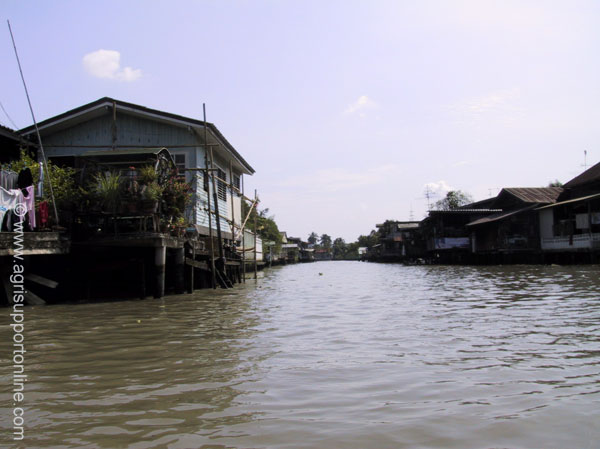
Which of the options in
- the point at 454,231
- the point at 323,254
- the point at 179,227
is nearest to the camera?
the point at 179,227

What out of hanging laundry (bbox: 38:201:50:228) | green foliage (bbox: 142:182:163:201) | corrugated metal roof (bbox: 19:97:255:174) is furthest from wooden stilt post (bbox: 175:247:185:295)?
corrugated metal roof (bbox: 19:97:255:174)

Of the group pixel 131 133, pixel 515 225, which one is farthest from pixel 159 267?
pixel 515 225

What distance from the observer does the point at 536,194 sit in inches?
1409

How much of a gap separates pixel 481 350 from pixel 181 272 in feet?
29.2

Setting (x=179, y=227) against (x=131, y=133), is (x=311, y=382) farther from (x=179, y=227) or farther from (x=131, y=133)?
(x=131, y=133)

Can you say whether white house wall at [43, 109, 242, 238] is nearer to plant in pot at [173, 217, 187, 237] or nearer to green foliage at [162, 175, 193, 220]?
plant in pot at [173, 217, 187, 237]

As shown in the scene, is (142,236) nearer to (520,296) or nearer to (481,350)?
(481,350)

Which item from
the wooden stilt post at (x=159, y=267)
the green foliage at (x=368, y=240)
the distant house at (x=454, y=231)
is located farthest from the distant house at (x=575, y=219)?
the green foliage at (x=368, y=240)

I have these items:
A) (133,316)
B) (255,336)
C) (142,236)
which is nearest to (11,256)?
(142,236)

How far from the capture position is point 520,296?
37.0ft

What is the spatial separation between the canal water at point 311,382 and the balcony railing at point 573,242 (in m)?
20.1

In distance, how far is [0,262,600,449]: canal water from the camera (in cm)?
311

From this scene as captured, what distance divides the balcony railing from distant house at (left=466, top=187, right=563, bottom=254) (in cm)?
107

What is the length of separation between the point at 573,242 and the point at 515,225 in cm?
643
